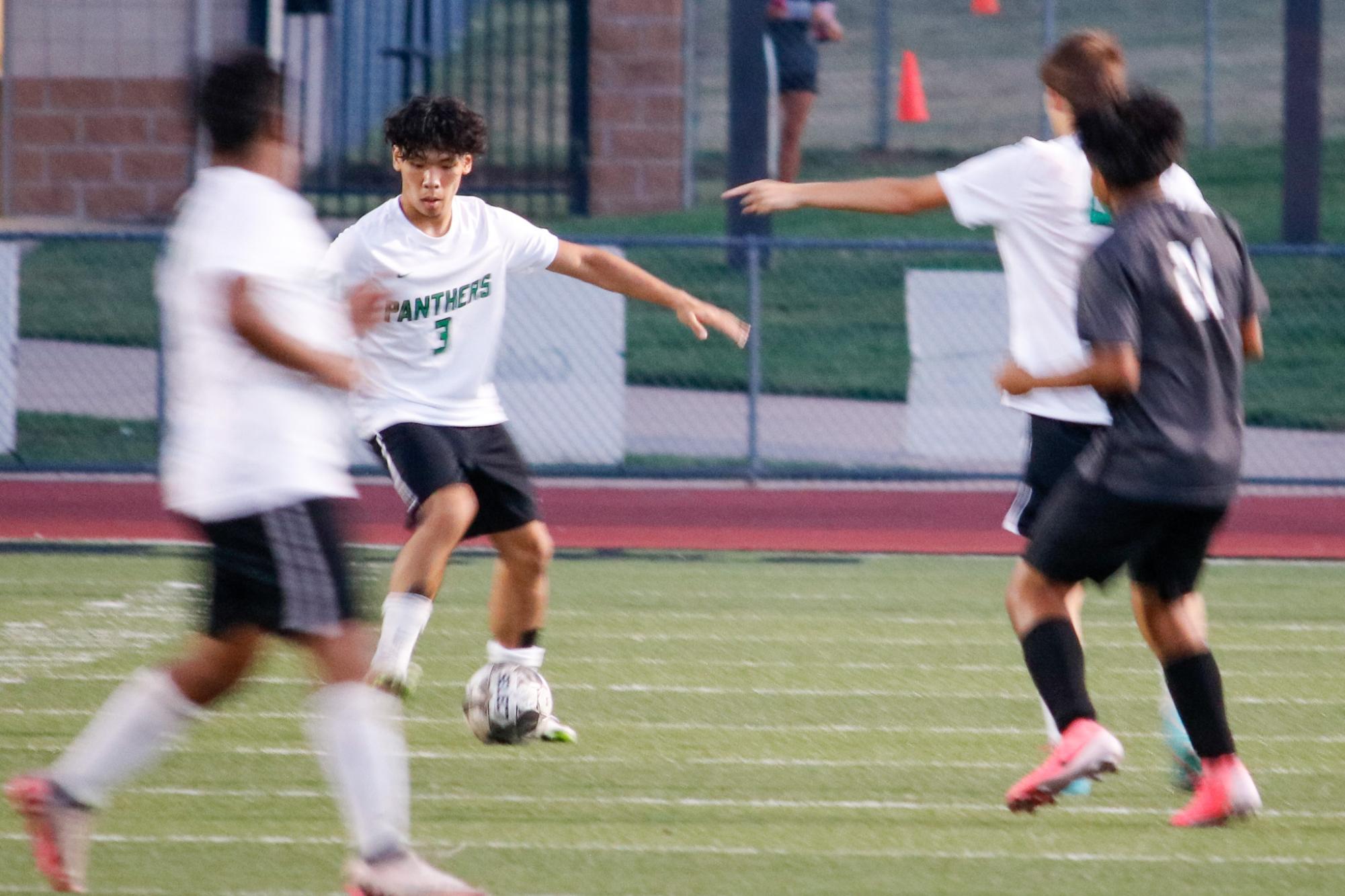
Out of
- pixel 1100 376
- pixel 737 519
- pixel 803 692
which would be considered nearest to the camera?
pixel 1100 376

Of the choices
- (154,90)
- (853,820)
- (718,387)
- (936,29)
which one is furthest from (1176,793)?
(936,29)

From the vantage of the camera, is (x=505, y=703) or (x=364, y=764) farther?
(x=505, y=703)

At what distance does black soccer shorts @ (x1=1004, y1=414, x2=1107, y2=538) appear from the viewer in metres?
5.55

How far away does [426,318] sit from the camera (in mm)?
6234

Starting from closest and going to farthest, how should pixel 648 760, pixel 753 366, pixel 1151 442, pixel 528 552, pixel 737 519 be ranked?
pixel 1151 442
pixel 648 760
pixel 528 552
pixel 737 519
pixel 753 366

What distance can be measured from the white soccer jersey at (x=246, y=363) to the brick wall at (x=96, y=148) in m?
15.4

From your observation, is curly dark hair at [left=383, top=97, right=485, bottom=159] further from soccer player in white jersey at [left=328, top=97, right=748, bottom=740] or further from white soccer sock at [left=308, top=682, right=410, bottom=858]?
white soccer sock at [left=308, top=682, right=410, bottom=858]

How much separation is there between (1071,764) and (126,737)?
2164mm

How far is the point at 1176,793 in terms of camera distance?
5625 millimetres

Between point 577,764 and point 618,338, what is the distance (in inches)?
252

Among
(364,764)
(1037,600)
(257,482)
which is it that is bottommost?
(364,764)

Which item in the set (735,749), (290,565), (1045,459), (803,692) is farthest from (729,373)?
(290,565)

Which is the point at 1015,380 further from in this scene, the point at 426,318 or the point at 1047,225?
the point at 426,318

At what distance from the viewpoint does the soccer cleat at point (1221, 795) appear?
5.13 m
